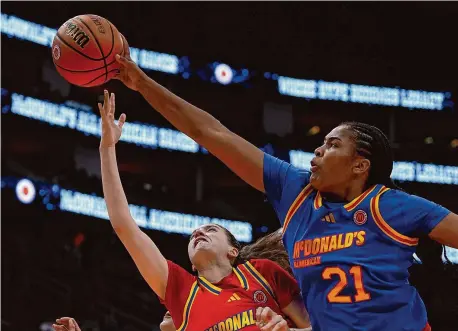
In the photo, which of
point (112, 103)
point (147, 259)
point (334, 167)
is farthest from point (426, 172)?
point (334, 167)

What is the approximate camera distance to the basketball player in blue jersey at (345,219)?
279 cm

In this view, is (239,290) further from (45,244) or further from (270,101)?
(270,101)

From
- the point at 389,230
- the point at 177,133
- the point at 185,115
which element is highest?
the point at 177,133

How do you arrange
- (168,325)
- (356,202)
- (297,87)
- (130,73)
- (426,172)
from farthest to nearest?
(297,87)
(426,172)
(168,325)
(130,73)
(356,202)

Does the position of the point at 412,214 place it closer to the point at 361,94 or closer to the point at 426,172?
the point at 426,172

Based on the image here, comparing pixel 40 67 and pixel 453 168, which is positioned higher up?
pixel 40 67

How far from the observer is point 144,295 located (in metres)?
16.4

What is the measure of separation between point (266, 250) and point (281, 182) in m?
1.54

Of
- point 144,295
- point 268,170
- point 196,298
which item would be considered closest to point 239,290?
point 196,298

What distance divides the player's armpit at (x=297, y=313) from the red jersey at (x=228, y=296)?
0.02 m

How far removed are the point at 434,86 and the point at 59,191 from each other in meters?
12.8

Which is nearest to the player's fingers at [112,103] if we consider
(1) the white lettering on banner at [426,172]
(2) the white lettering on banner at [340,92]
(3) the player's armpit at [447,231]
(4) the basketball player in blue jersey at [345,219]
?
(4) the basketball player in blue jersey at [345,219]

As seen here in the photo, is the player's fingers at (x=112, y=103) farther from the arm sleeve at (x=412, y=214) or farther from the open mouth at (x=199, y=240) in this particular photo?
the arm sleeve at (x=412, y=214)

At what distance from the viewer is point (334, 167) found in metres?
3.02
